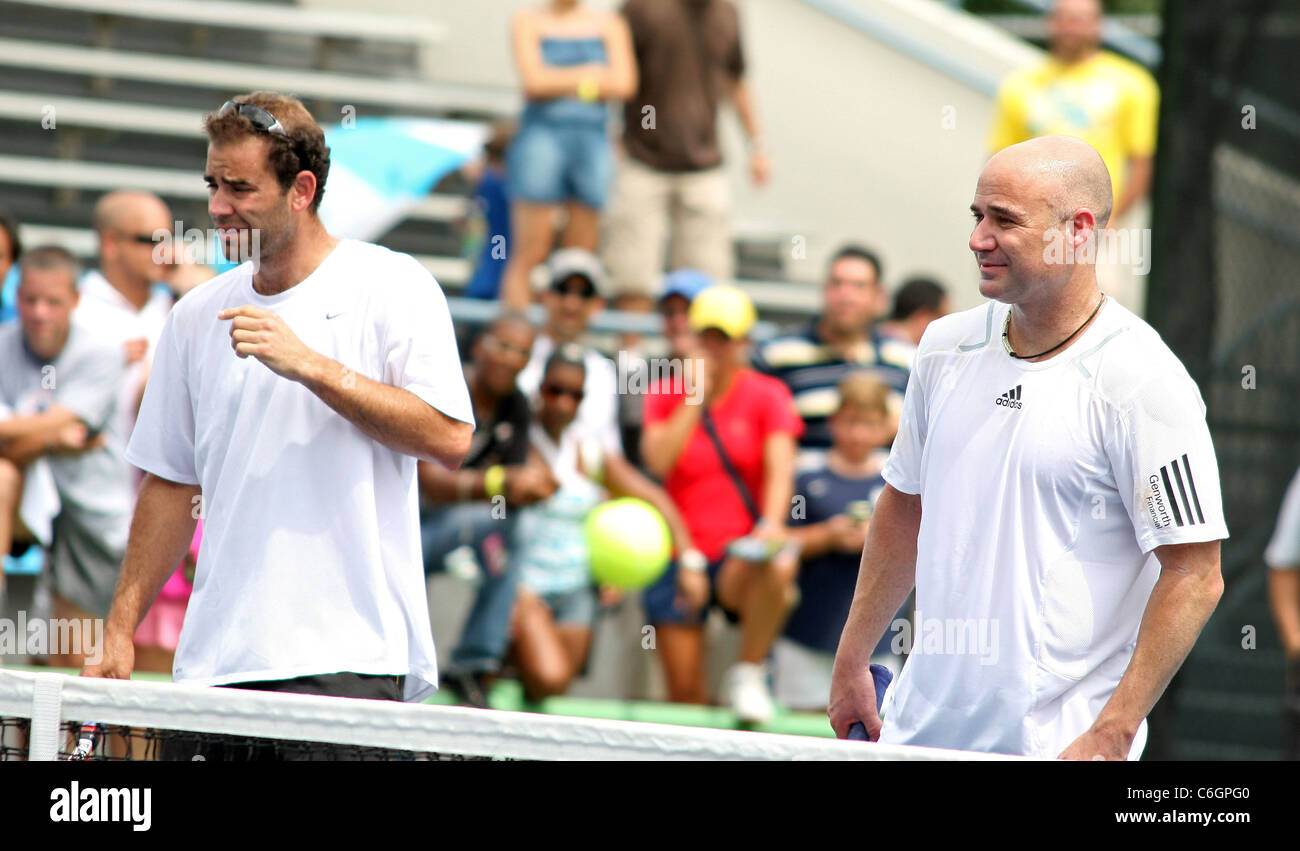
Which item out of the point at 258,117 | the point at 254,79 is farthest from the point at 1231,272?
the point at 254,79

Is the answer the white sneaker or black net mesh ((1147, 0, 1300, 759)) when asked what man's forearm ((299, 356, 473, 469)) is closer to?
the white sneaker

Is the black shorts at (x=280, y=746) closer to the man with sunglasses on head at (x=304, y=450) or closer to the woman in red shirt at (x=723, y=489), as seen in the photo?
the man with sunglasses on head at (x=304, y=450)

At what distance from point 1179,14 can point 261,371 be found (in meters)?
5.37

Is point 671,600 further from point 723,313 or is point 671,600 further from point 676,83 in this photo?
point 676,83

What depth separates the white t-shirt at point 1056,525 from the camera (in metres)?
3.71

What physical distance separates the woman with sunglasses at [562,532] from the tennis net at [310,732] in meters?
4.35

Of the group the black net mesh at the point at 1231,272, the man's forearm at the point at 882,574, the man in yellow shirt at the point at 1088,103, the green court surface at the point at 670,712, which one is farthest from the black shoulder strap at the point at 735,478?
the man's forearm at the point at 882,574

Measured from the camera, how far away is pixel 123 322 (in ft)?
26.6

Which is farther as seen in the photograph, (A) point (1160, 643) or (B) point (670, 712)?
(B) point (670, 712)

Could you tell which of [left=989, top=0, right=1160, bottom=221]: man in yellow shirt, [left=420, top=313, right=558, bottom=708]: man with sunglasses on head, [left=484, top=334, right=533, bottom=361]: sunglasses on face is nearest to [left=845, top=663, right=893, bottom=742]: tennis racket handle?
[left=420, top=313, right=558, bottom=708]: man with sunglasses on head

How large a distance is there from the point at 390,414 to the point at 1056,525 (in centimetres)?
157

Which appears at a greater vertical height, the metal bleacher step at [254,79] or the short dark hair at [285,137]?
the metal bleacher step at [254,79]
